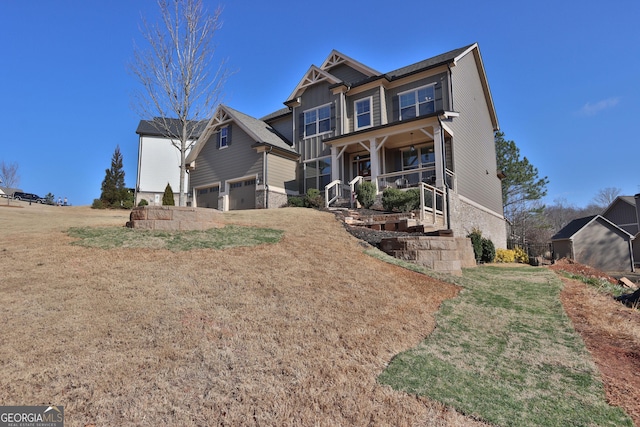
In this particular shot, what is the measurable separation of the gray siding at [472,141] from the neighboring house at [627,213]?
628 inches

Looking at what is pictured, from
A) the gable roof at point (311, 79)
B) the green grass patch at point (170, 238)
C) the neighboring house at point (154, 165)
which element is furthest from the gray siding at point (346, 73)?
the neighboring house at point (154, 165)

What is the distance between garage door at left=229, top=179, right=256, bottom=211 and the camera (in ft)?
60.7

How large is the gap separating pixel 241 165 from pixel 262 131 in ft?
7.53

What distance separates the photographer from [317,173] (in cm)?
1872

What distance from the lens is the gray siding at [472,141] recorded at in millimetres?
16344

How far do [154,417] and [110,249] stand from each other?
448cm

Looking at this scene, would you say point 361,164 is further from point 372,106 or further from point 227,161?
point 227,161

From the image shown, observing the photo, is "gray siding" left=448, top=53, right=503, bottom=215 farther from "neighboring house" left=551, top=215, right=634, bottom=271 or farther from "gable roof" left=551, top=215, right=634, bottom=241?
"neighboring house" left=551, top=215, right=634, bottom=271

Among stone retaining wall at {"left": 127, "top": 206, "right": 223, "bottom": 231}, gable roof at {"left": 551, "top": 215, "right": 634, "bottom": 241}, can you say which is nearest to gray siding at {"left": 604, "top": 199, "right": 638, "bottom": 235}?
gable roof at {"left": 551, "top": 215, "right": 634, "bottom": 241}

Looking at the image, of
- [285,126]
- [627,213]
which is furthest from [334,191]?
[627,213]

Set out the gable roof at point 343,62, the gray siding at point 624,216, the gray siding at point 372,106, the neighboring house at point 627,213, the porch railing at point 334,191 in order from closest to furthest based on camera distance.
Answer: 1. the porch railing at point 334,191
2. the gray siding at point 372,106
3. the gable roof at point 343,62
4. the neighboring house at point 627,213
5. the gray siding at point 624,216

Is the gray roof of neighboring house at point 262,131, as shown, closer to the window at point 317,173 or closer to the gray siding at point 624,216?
the window at point 317,173

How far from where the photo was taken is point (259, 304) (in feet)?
14.2

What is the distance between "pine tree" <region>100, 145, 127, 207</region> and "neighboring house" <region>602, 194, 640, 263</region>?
1568 inches
